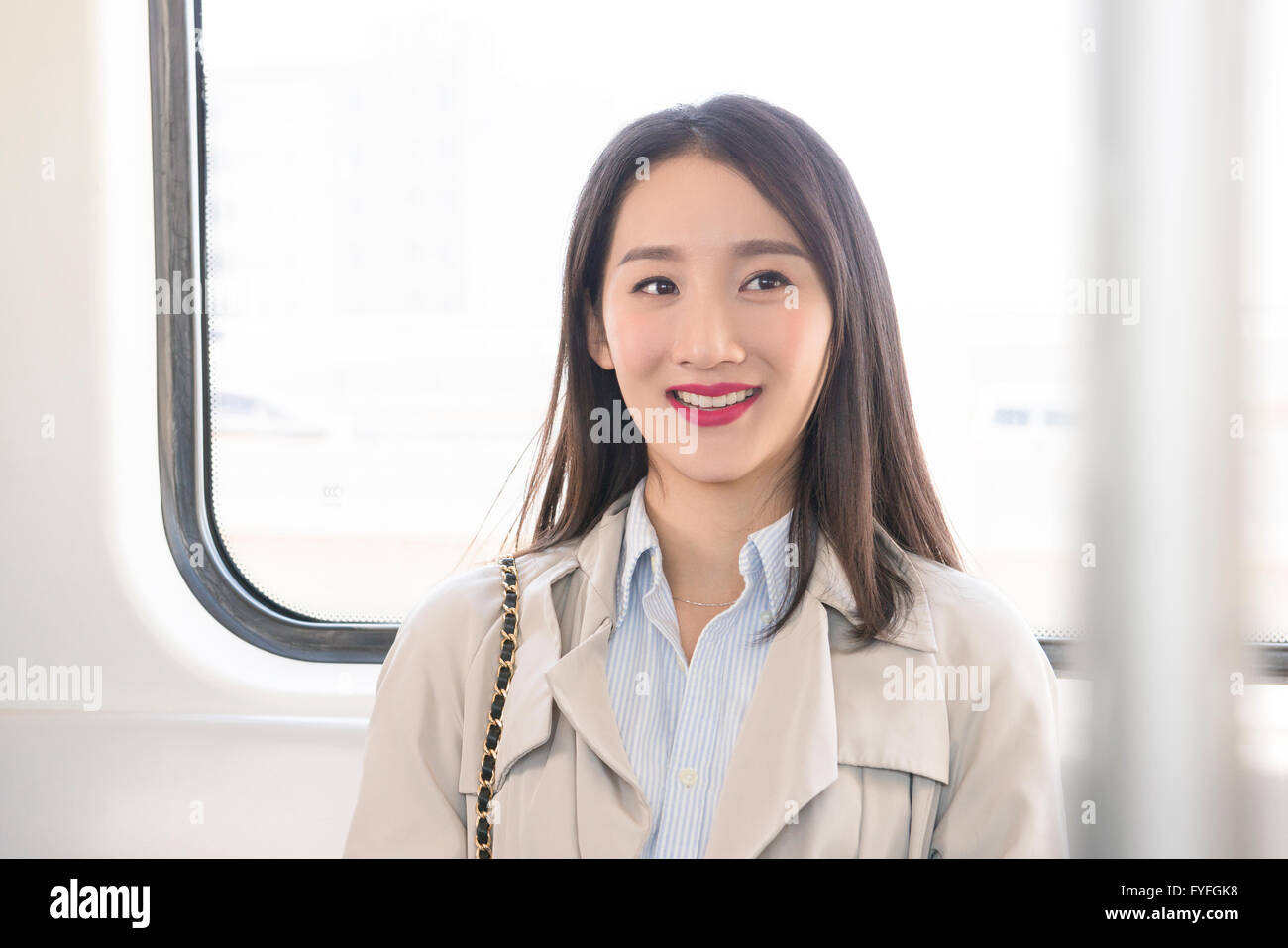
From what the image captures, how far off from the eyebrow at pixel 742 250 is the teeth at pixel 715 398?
0.49 feet

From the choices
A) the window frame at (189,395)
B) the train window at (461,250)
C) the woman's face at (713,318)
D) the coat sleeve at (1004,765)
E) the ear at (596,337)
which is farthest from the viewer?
the window frame at (189,395)

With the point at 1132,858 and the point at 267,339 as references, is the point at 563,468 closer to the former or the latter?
A: the point at 267,339

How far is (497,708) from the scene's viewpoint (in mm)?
1027

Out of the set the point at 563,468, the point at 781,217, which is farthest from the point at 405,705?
the point at 781,217

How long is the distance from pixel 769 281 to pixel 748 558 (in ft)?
1.04

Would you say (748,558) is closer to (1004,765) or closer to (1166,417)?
(1004,765)

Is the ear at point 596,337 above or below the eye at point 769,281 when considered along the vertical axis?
below

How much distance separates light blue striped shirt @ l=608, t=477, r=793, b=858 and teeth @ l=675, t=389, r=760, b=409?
164mm

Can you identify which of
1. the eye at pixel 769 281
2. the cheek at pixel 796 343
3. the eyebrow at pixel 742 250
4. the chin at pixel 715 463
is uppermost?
the eyebrow at pixel 742 250

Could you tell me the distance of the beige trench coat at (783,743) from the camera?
3.09 ft

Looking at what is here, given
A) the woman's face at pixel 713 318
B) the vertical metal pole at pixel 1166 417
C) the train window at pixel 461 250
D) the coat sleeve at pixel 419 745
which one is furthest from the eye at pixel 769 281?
the vertical metal pole at pixel 1166 417

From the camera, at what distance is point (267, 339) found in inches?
70.1

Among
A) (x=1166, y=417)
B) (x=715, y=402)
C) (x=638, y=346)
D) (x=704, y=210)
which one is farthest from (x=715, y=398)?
(x=1166, y=417)

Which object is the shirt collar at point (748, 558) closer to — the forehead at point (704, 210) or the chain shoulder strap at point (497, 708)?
the chain shoulder strap at point (497, 708)
